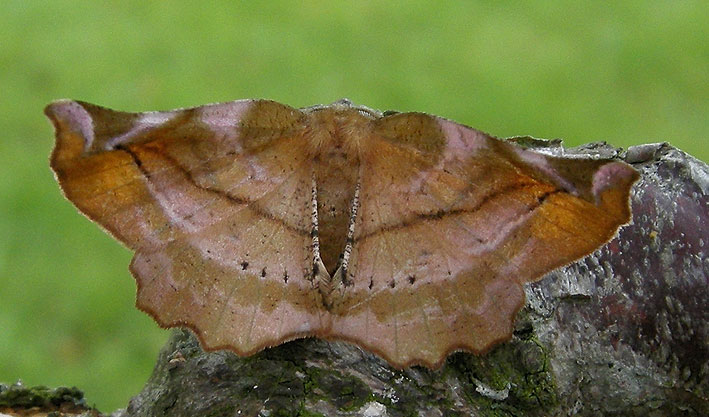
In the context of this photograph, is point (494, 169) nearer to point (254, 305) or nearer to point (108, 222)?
point (254, 305)

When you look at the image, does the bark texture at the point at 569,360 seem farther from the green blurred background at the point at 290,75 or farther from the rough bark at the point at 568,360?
the green blurred background at the point at 290,75

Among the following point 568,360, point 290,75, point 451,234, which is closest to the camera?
Answer: point 451,234

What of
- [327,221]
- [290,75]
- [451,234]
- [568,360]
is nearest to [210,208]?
[327,221]

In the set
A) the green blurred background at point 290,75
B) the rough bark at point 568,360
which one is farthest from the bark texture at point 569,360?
the green blurred background at point 290,75

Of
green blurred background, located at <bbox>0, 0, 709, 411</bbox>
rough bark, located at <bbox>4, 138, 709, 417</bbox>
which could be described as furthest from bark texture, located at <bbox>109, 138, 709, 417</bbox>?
green blurred background, located at <bbox>0, 0, 709, 411</bbox>

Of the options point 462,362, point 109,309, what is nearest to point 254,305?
point 462,362

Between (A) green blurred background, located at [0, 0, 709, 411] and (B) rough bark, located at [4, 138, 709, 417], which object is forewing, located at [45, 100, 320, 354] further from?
(A) green blurred background, located at [0, 0, 709, 411]

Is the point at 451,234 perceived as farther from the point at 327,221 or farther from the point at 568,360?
the point at 568,360
